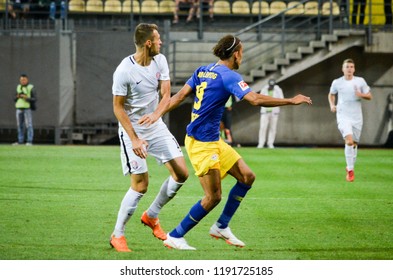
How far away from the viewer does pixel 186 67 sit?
1271 inches

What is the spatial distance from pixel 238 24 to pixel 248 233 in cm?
2307

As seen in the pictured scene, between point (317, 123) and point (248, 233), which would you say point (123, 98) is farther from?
point (317, 123)

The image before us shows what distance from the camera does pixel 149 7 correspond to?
3422 cm

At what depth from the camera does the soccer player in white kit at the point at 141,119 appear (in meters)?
9.69

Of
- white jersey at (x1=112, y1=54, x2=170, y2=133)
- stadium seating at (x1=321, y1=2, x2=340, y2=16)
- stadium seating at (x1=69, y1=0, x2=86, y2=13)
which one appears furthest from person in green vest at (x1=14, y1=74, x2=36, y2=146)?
white jersey at (x1=112, y1=54, x2=170, y2=133)

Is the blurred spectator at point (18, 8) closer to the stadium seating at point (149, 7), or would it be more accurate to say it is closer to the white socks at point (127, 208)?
the stadium seating at point (149, 7)

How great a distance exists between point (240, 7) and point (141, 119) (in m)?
25.3

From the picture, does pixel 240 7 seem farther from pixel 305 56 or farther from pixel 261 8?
pixel 305 56

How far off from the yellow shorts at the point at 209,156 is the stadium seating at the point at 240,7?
2472 centimetres

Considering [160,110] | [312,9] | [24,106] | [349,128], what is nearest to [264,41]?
[312,9]

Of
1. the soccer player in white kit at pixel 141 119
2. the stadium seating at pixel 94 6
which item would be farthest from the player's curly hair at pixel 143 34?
the stadium seating at pixel 94 6

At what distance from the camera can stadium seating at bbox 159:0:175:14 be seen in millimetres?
34094

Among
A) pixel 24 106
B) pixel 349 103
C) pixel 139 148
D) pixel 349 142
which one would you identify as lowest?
pixel 24 106

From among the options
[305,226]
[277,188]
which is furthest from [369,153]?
[305,226]
